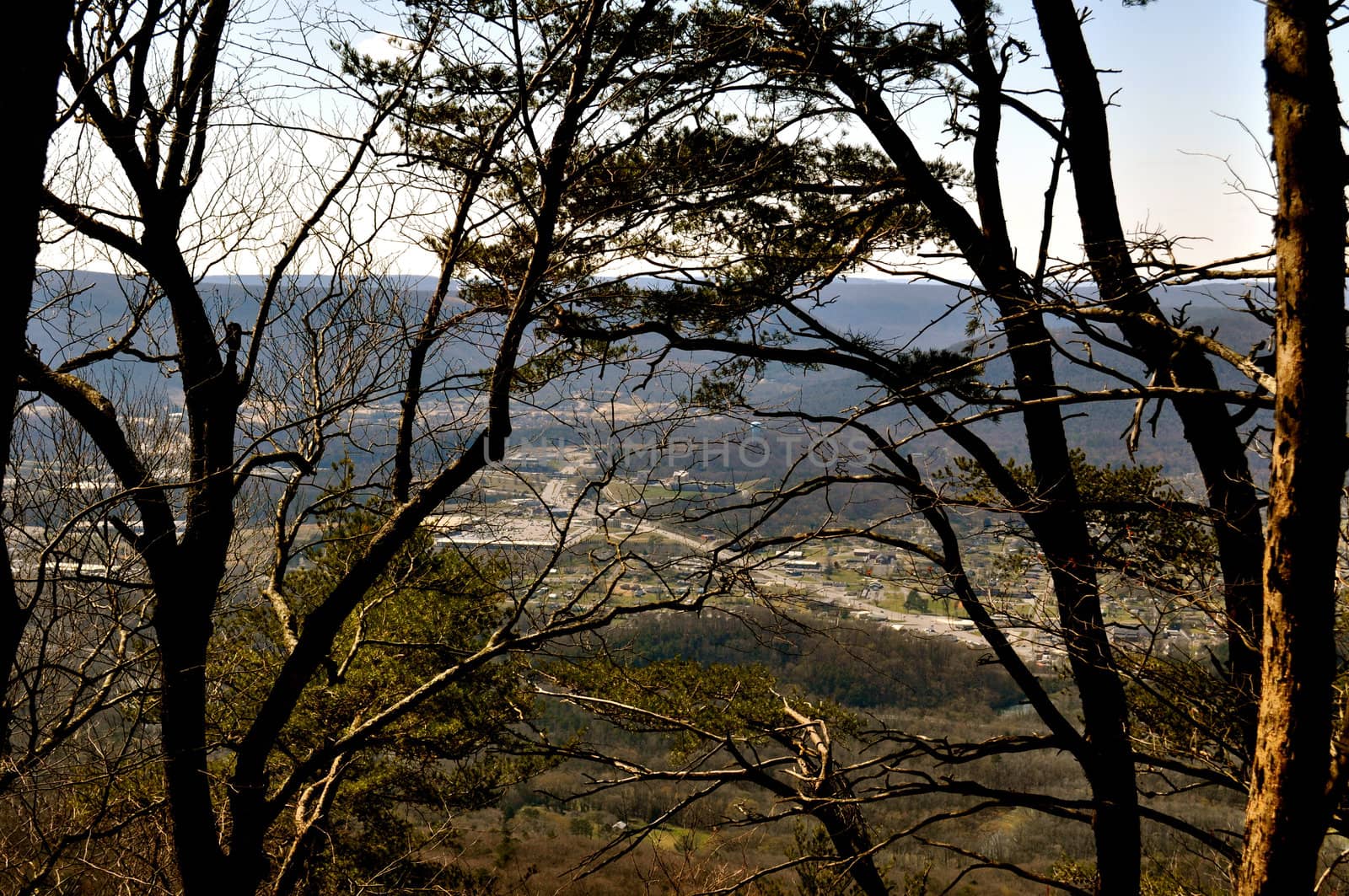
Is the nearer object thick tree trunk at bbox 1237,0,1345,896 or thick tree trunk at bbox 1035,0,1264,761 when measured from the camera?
thick tree trunk at bbox 1237,0,1345,896

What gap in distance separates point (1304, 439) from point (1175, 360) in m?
0.94

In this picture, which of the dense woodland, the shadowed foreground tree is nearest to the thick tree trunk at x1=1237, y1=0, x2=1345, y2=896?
the dense woodland

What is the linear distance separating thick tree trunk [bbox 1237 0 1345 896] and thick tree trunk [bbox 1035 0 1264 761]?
620 mm

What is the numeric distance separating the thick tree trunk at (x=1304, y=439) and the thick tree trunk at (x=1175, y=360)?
0.62 meters

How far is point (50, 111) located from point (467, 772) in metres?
10.1

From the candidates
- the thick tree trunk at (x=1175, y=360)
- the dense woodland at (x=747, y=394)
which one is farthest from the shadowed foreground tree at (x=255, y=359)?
the thick tree trunk at (x=1175, y=360)

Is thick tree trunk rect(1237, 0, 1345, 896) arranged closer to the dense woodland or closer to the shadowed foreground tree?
the dense woodland

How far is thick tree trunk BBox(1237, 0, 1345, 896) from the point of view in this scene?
7.56ft

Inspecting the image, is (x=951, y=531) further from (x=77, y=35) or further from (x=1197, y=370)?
(x=77, y=35)

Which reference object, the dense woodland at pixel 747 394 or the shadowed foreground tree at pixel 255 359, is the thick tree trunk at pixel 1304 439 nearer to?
the dense woodland at pixel 747 394

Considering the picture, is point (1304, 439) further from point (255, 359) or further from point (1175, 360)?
point (255, 359)

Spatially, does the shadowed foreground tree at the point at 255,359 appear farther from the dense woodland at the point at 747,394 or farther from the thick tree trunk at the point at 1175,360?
the thick tree trunk at the point at 1175,360

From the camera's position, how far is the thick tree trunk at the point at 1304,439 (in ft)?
7.56

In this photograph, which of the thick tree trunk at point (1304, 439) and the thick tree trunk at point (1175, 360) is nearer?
the thick tree trunk at point (1304, 439)
